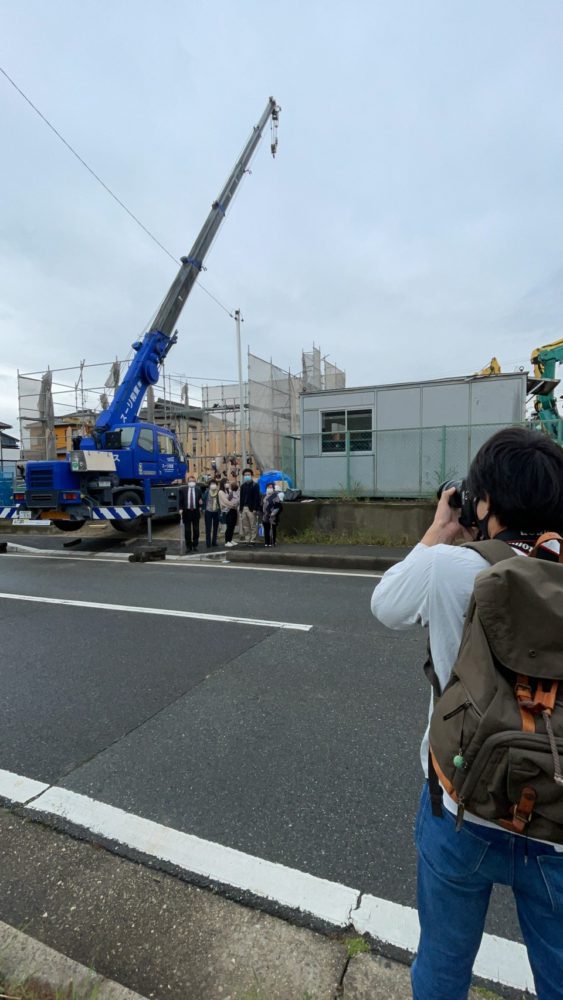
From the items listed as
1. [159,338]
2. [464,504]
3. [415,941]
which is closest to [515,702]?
[464,504]

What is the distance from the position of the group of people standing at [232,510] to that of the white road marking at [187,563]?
1.22 meters

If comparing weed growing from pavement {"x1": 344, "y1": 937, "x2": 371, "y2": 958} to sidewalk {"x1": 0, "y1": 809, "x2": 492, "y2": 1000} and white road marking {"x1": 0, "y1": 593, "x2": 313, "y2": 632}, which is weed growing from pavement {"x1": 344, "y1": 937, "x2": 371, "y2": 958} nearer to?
sidewalk {"x1": 0, "y1": 809, "x2": 492, "y2": 1000}

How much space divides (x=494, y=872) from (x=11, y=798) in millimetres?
2548

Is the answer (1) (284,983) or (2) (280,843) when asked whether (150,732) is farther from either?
(1) (284,983)

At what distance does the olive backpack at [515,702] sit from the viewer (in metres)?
0.99

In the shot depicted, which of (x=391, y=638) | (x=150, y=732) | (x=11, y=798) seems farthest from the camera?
(x=391, y=638)

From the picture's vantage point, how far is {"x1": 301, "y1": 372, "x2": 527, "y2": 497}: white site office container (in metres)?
11.5

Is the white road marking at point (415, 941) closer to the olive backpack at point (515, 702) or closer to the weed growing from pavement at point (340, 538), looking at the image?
the olive backpack at point (515, 702)

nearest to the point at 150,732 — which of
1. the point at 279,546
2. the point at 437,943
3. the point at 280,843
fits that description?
the point at 280,843

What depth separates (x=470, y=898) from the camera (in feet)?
4.00

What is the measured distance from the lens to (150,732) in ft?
10.8

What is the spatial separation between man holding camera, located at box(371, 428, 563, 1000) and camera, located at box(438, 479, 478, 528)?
18mm

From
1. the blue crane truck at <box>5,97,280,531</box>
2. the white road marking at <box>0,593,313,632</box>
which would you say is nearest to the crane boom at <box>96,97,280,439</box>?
the blue crane truck at <box>5,97,280,531</box>

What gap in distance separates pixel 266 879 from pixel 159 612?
4.24 metres
